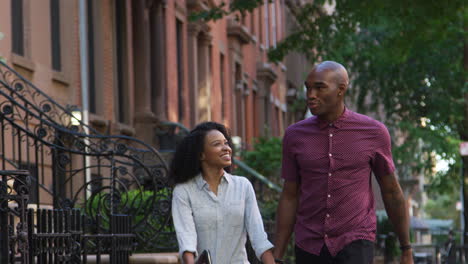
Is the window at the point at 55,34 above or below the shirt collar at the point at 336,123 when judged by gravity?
above

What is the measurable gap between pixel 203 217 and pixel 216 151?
0.43m

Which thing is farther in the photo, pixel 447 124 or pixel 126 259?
pixel 447 124

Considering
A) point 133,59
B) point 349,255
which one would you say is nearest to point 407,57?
point 133,59

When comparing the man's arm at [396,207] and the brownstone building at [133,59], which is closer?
the man's arm at [396,207]

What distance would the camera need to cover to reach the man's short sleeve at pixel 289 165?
6.89 meters

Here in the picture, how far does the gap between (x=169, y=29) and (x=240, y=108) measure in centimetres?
1012

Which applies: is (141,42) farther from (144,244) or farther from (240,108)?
(240,108)

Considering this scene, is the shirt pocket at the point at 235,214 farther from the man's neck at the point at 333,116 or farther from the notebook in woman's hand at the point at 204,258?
the man's neck at the point at 333,116

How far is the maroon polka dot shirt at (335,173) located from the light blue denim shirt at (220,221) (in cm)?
53

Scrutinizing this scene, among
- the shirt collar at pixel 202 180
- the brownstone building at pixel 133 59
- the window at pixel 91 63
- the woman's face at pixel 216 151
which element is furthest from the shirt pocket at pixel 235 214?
the window at pixel 91 63

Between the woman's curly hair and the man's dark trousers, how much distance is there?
0.87m

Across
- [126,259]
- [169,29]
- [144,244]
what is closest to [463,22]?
[169,29]

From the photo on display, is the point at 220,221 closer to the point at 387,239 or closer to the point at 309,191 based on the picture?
the point at 309,191

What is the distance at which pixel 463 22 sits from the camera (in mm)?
21516
